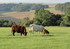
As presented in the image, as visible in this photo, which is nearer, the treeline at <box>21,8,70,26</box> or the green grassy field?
the green grassy field

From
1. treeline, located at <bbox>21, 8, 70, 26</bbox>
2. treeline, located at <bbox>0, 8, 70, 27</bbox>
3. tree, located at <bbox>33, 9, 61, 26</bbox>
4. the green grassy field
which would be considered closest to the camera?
the green grassy field

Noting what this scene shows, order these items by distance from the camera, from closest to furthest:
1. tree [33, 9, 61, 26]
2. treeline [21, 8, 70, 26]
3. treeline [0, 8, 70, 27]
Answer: treeline [0, 8, 70, 27] < treeline [21, 8, 70, 26] < tree [33, 9, 61, 26]

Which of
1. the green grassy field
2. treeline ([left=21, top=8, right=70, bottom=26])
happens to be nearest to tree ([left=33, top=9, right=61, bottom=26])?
treeline ([left=21, top=8, right=70, bottom=26])

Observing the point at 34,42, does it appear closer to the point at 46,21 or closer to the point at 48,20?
the point at 46,21

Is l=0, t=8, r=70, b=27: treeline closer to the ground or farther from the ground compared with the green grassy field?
closer to the ground

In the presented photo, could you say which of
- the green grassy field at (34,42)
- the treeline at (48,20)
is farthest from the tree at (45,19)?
the green grassy field at (34,42)

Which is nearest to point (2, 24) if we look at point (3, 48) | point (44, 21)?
point (44, 21)

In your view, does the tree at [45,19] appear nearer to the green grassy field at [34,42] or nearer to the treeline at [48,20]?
the treeline at [48,20]

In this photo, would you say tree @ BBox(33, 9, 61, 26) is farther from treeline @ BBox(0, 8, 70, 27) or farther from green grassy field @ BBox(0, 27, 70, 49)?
green grassy field @ BBox(0, 27, 70, 49)

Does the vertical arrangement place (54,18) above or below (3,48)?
below

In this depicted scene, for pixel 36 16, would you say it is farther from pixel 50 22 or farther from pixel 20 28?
pixel 20 28

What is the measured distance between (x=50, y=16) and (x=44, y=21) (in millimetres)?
3408

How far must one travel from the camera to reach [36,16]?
75.5m

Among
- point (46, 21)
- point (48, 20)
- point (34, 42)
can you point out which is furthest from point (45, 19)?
point (34, 42)
